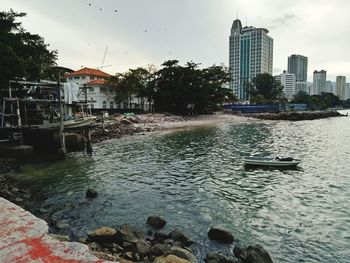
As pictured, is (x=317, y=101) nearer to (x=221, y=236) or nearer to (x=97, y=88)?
(x=97, y=88)

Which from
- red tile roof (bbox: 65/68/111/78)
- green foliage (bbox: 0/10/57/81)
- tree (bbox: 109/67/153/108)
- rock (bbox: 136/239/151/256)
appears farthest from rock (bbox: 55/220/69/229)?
red tile roof (bbox: 65/68/111/78)

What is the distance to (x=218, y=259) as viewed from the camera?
8.59m

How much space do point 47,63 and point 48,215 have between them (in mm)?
28399

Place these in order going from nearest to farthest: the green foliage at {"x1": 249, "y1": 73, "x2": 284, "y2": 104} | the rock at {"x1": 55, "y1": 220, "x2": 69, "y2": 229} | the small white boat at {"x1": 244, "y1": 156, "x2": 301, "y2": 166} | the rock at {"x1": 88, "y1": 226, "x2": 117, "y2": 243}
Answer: the rock at {"x1": 88, "y1": 226, "x2": 117, "y2": 243} → the rock at {"x1": 55, "y1": 220, "x2": 69, "y2": 229} → the small white boat at {"x1": 244, "y1": 156, "x2": 301, "y2": 166} → the green foliage at {"x1": 249, "y1": 73, "x2": 284, "y2": 104}

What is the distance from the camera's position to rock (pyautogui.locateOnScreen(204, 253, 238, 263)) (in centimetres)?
848

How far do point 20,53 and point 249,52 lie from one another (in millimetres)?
154663

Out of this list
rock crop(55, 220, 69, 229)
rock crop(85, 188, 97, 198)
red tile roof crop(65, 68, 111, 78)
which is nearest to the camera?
rock crop(55, 220, 69, 229)

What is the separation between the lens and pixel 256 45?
16038 centimetres

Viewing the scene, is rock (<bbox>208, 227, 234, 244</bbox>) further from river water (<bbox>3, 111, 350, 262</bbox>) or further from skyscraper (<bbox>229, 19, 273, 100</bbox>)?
skyscraper (<bbox>229, 19, 273, 100</bbox>)

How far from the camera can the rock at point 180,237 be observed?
32.5ft

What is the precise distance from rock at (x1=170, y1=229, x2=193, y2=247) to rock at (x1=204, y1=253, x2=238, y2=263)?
1202 millimetres

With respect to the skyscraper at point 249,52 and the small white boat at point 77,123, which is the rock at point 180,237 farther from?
the skyscraper at point 249,52

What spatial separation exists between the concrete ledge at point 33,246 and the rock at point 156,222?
212 inches

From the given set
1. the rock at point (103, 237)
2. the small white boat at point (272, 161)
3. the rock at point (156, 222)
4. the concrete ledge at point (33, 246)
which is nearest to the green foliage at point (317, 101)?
the small white boat at point (272, 161)
